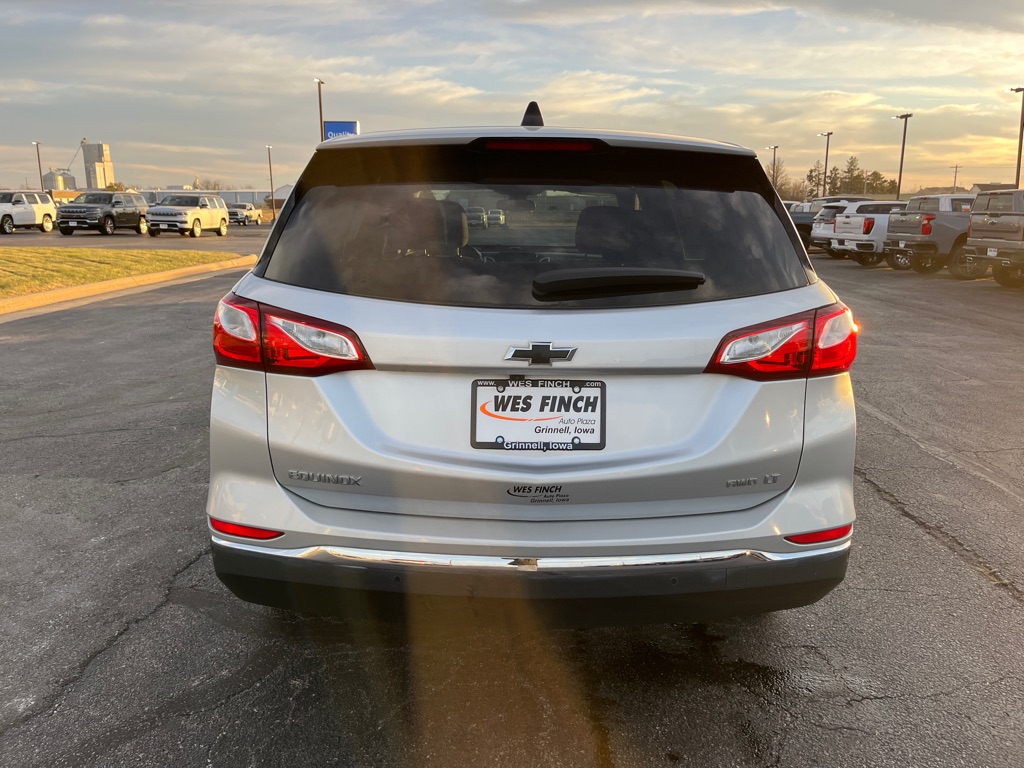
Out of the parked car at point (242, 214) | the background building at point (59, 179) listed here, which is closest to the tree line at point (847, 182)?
the parked car at point (242, 214)

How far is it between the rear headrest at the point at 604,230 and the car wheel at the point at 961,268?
19.8 meters

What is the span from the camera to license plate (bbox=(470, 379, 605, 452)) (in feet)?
7.50

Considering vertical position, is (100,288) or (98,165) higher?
(98,165)

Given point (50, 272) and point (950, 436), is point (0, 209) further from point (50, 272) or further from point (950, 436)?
point (950, 436)

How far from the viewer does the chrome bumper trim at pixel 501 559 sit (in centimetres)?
229

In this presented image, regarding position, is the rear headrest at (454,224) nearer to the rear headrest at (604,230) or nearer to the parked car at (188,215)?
the rear headrest at (604,230)

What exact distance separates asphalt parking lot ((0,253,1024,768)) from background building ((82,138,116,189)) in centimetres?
18081

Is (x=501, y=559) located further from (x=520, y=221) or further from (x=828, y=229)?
(x=828, y=229)

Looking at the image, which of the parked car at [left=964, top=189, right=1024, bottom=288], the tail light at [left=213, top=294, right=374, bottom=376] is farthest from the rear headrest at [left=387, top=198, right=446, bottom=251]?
the parked car at [left=964, top=189, right=1024, bottom=288]

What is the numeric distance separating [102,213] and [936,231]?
33.2m

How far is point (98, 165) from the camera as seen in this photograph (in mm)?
161250

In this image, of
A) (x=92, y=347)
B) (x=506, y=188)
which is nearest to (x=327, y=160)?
→ (x=506, y=188)

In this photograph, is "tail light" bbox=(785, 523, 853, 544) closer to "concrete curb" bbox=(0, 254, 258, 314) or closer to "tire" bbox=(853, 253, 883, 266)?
"concrete curb" bbox=(0, 254, 258, 314)

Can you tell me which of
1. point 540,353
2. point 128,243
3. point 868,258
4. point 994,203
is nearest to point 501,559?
point 540,353
